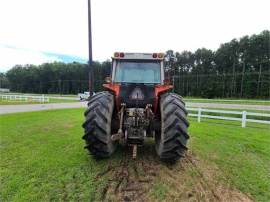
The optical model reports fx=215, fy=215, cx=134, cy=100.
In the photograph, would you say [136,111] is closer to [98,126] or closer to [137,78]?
[98,126]

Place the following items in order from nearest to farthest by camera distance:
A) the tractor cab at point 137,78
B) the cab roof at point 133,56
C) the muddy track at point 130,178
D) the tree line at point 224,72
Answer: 1. the muddy track at point 130,178
2. the tractor cab at point 137,78
3. the cab roof at point 133,56
4. the tree line at point 224,72

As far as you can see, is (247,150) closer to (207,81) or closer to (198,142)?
(198,142)

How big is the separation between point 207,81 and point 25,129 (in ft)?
160

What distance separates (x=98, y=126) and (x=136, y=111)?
2.49ft

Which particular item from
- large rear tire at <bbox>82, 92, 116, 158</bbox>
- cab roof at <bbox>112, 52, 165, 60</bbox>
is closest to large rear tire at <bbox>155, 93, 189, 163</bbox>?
large rear tire at <bbox>82, 92, 116, 158</bbox>

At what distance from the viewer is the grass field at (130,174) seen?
3.23 meters

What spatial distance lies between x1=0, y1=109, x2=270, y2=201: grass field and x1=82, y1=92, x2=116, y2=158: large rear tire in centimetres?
41

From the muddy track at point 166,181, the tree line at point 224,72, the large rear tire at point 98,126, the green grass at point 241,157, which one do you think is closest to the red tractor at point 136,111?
the large rear tire at point 98,126

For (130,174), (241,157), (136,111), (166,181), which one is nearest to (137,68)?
(136,111)

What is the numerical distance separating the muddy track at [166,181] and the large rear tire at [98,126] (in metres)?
0.45

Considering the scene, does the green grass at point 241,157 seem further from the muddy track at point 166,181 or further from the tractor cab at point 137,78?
the tractor cab at point 137,78

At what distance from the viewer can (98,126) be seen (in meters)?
3.74

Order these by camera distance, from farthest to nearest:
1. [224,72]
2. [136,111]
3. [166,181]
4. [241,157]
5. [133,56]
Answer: [224,72] < [241,157] < [133,56] < [136,111] < [166,181]

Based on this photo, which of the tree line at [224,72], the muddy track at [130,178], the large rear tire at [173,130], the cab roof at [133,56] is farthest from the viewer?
the tree line at [224,72]
